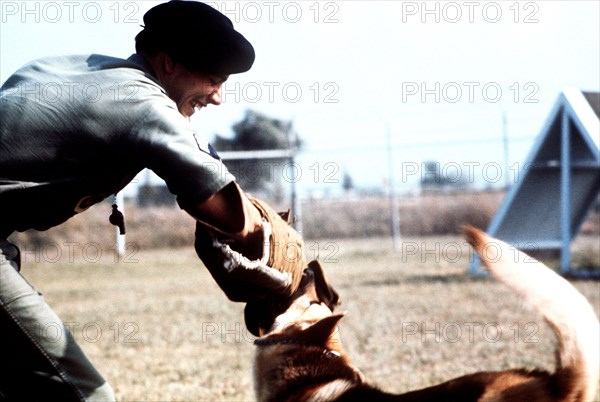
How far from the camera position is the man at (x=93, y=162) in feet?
6.65

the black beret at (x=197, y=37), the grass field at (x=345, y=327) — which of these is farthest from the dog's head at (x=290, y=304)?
the grass field at (x=345, y=327)

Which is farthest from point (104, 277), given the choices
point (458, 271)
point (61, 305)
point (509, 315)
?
point (509, 315)

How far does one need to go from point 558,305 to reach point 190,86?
4.38 feet

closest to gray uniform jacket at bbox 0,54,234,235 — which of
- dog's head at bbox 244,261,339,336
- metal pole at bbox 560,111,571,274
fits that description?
dog's head at bbox 244,261,339,336

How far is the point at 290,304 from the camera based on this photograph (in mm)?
2559

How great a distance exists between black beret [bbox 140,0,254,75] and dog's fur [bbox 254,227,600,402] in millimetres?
795

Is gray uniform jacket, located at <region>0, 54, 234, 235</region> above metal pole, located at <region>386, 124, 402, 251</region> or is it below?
above

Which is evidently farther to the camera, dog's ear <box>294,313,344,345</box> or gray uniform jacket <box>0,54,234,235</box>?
dog's ear <box>294,313,344,345</box>

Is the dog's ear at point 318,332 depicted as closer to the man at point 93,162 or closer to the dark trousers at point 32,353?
the man at point 93,162

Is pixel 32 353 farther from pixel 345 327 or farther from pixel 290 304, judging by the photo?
pixel 345 327

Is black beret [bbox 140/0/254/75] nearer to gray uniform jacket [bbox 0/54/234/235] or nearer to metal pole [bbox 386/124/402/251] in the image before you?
gray uniform jacket [bbox 0/54/234/235]

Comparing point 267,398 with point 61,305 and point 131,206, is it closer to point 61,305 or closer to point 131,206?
point 61,305

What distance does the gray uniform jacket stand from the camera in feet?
6.59

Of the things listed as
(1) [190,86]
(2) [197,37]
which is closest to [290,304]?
(1) [190,86]
